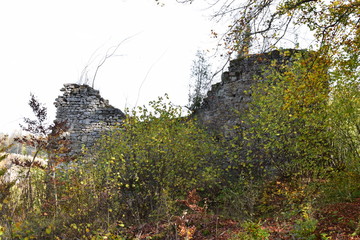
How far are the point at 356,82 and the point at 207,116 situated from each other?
5.59 meters

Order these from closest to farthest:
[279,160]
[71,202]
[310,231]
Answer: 1. [310,231]
2. [71,202]
3. [279,160]

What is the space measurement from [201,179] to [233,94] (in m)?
3.86

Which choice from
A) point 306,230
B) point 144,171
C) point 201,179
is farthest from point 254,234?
point 201,179

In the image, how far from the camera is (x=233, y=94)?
33.9 ft

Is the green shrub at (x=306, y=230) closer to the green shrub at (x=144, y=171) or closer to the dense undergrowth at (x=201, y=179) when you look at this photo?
Answer: the dense undergrowth at (x=201, y=179)

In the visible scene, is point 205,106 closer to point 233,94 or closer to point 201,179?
point 233,94

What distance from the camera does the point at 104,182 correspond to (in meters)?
5.92

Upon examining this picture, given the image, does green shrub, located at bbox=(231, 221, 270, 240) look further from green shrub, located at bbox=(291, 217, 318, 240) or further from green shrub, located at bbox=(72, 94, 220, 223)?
green shrub, located at bbox=(72, 94, 220, 223)

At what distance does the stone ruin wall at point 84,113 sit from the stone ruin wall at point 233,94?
142 inches

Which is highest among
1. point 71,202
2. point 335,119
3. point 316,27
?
point 316,27

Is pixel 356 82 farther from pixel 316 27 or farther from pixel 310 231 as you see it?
pixel 310 231

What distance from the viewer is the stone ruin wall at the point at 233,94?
9891mm

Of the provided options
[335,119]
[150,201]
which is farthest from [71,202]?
[335,119]

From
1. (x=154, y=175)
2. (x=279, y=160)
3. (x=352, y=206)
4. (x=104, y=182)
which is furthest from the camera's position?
(x=279, y=160)
